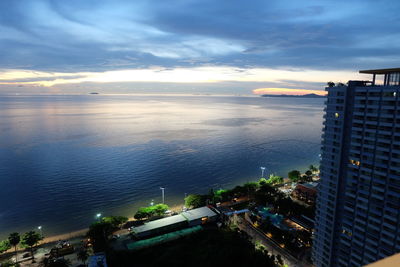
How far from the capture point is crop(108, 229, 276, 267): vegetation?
35.2m

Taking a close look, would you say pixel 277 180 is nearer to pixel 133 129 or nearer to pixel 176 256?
pixel 176 256

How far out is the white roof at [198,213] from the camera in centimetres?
5225

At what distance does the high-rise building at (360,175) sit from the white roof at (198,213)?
22046mm

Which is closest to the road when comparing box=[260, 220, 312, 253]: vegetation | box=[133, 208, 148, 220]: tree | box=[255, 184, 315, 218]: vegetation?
box=[260, 220, 312, 253]: vegetation

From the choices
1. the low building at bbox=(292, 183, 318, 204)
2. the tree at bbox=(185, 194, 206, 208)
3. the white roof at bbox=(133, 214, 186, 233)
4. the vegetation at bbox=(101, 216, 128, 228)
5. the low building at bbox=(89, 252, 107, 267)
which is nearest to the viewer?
the low building at bbox=(89, 252, 107, 267)

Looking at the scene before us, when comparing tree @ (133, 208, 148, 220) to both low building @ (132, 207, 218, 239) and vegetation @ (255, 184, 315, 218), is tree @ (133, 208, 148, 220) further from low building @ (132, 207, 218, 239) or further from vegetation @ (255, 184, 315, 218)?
vegetation @ (255, 184, 315, 218)

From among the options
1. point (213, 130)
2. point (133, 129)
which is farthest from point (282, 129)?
point (133, 129)

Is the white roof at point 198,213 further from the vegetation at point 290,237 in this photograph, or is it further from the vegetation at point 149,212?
the vegetation at point 290,237

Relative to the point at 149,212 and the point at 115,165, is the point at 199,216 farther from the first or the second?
the point at 115,165

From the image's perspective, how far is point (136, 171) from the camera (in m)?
84.1

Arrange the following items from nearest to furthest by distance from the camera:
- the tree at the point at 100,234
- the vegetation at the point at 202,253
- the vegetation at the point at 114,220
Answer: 1. the vegetation at the point at 202,253
2. the tree at the point at 100,234
3. the vegetation at the point at 114,220

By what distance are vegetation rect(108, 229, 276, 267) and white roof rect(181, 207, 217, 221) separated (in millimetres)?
7486

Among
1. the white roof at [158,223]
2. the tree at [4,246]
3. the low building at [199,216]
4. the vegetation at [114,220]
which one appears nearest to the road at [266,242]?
the low building at [199,216]

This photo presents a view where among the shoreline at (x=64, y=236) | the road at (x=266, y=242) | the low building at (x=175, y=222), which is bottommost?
the shoreline at (x=64, y=236)
